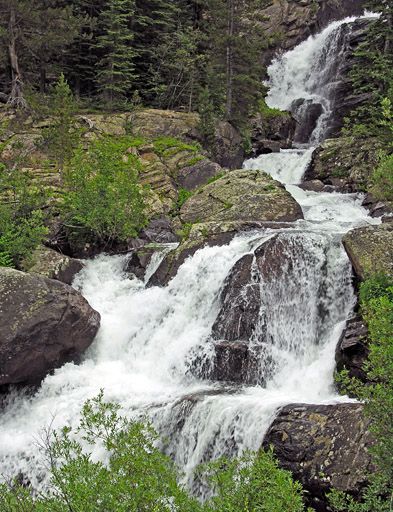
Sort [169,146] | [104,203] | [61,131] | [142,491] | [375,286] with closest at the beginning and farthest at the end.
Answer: [142,491], [375,286], [104,203], [61,131], [169,146]

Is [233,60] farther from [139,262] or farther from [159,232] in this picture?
[139,262]

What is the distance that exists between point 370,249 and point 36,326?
8.52 metres

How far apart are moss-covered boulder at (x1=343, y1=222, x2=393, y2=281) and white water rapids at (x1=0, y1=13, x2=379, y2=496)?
2.30ft

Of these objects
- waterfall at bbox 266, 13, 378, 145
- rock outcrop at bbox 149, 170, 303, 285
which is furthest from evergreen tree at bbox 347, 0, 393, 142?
rock outcrop at bbox 149, 170, 303, 285

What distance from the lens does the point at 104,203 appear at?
15.4m

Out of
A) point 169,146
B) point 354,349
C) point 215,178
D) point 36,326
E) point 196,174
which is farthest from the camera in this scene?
point 169,146

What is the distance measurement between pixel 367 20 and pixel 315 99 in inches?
274

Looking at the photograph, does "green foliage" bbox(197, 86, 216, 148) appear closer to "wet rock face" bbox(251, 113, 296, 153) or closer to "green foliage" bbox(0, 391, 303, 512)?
"wet rock face" bbox(251, 113, 296, 153)

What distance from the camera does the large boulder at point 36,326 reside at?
10062 mm

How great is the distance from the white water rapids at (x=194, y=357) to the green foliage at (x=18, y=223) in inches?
79.7

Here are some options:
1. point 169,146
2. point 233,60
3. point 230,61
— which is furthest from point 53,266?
point 233,60

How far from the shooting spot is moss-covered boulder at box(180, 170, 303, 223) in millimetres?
15938

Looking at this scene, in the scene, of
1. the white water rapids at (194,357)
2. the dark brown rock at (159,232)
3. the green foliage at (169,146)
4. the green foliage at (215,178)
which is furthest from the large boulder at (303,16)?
the white water rapids at (194,357)

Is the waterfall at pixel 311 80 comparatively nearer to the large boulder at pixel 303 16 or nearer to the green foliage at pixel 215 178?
the large boulder at pixel 303 16
